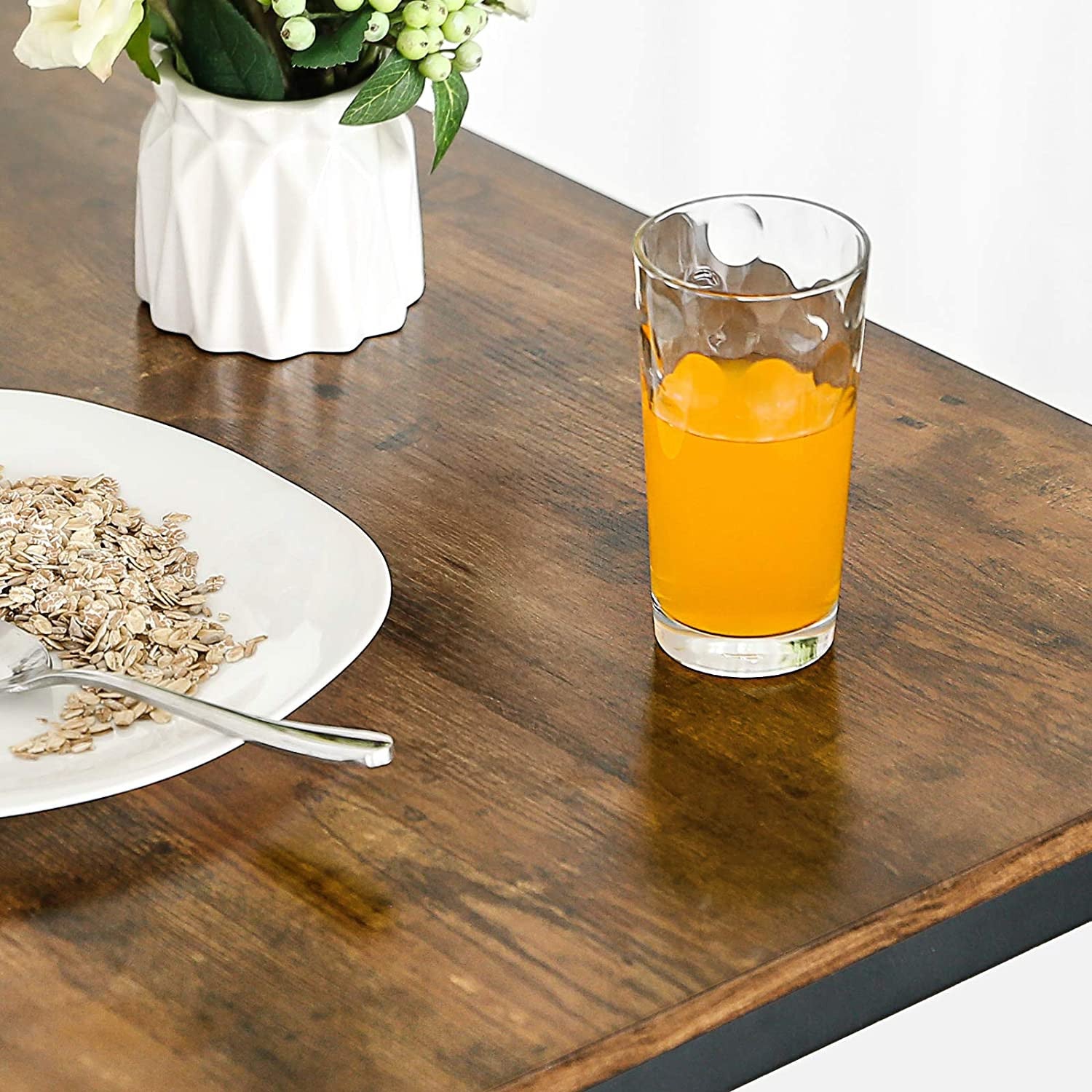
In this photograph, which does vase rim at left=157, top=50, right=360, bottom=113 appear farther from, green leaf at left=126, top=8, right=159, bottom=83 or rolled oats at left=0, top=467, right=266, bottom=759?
rolled oats at left=0, top=467, right=266, bottom=759

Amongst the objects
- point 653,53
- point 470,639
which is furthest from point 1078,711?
point 653,53

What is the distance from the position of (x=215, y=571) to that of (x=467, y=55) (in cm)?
38

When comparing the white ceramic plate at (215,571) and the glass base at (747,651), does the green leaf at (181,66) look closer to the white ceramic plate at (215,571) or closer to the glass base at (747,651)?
the white ceramic plate at (215,571)

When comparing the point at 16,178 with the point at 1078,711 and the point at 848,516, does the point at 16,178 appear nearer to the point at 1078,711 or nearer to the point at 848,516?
the point at 848,516

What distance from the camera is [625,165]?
2902mm

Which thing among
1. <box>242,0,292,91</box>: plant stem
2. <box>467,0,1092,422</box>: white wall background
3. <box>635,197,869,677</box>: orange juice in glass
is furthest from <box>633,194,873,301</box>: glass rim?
<box>467,0,1092,422</box>: white wall background

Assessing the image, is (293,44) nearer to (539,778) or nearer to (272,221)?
(272,221)

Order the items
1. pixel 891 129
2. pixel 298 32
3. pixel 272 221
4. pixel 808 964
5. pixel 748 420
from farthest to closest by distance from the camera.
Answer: pixel 891 129
pixel 272 221
pixel 298 32
pixel 748 420
pixel 808 964

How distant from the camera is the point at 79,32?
1.01 metres

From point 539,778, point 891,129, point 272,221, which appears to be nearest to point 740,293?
point 539,778

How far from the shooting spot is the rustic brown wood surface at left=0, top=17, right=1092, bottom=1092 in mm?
659

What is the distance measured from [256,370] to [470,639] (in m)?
0.34

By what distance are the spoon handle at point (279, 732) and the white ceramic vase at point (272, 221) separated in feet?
1.46

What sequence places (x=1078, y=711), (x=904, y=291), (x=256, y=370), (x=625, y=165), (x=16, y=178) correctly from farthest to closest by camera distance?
1. (x=625, y=165)
2. (x=904, y=291)
3. (x=16, y=178)
4. (x=256, y=370)
5. (x=1078, y=711)
